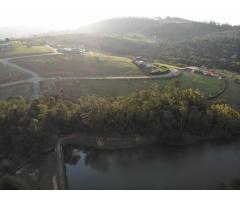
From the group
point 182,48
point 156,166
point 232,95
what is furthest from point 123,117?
point 182,48

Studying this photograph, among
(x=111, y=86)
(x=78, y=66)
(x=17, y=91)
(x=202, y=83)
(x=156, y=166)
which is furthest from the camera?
(x=78, y=66)

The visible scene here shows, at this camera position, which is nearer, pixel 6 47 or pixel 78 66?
pixel 78 66

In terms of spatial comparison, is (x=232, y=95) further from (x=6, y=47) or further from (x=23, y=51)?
(x=6, y=47)

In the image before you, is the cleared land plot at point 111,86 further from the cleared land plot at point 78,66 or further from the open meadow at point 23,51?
the open meadow at point 23,51

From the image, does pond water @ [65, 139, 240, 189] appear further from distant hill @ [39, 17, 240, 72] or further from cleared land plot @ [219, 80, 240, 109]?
distant hill @ [39, 17, 240, 72]

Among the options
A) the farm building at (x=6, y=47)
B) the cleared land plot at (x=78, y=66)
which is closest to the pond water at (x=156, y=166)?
the cleared land plot at (x=78, y=66)

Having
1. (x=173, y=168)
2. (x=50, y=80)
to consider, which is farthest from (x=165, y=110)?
(x=50, y=80)

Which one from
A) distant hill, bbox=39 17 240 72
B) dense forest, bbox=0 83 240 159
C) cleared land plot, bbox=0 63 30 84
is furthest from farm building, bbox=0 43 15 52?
dense forest, bbox=0 83 240 159

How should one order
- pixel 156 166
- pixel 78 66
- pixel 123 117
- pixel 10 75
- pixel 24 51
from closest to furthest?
1. pixel 156 166
2. pixel 123 117
3. pixel 10 75
4. pixel 78 66
5. pixel 24 51
